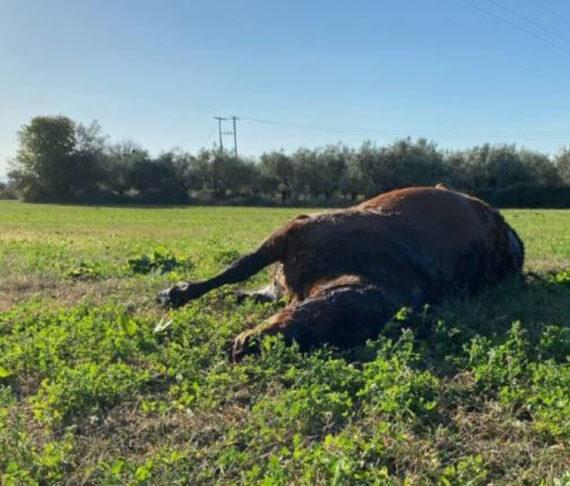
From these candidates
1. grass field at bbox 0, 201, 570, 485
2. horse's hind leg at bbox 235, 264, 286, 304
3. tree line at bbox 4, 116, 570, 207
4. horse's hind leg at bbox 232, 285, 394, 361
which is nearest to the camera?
grass field at bbox 0, 201, 570, 485

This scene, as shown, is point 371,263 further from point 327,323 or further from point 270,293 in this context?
point 270,293

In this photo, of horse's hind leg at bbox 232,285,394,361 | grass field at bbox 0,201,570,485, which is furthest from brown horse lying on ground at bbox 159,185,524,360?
grass field at bbox 0,201,570,485

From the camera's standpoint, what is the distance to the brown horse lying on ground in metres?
4.26

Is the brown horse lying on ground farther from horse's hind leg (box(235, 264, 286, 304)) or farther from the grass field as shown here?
the grass field

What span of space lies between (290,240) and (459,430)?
257 cm

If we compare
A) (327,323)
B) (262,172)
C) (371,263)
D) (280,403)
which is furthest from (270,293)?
(262,172)

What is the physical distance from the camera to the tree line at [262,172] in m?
54.8

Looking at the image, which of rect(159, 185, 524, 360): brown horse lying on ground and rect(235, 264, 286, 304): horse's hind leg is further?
Answer: rect(235, 264, 286, 304): horse's hind leg

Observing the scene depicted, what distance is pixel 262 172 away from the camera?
60.6 m

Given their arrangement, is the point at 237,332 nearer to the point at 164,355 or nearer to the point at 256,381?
the point at 164,355

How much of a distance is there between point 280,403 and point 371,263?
184 centimetres

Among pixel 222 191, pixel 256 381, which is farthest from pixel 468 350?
pixel 222 191

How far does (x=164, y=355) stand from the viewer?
14.5 ft

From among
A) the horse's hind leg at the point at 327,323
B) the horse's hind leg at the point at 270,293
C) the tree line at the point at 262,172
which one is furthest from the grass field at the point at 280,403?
the tree line at the point at 262,172
